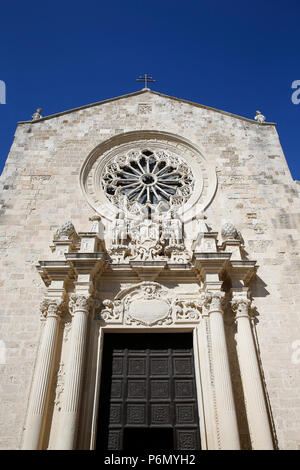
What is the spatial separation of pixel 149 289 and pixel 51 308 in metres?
2.07

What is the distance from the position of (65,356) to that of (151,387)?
5.81 feet

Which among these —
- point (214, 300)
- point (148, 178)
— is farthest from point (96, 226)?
point (214, 300)

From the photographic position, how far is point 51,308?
742cm

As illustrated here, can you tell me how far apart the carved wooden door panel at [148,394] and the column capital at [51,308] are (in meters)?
1.16

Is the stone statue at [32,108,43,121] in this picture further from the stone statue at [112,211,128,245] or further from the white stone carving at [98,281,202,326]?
the white stone carving at [98,281,202,326]

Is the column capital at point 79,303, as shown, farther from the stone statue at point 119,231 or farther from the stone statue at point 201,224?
the stone statue at point 201,224

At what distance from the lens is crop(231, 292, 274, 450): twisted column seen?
622 centimetres

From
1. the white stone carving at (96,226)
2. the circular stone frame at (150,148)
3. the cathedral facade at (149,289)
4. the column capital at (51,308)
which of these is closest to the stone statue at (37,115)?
the cathedral facade at (149,289)

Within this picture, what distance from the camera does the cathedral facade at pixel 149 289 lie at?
662 cm

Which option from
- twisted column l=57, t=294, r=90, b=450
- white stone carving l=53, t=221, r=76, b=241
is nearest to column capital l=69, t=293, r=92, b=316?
twisted column l=57, t=294, r=90, b=450

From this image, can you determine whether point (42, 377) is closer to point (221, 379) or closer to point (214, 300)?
point (221, 379)

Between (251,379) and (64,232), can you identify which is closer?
(251,379)

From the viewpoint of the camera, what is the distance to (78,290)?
24.8 ft
